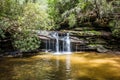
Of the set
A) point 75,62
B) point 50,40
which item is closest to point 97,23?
point 50,40

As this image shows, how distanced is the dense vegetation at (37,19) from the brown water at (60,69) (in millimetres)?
2537

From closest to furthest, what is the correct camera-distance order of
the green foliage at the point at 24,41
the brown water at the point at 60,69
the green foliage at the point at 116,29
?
the brown water at the point at 60,69 < the green foliage at the point at 24,41 < the green foliage at the point at 116,29

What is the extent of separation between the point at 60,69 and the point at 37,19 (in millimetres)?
6468

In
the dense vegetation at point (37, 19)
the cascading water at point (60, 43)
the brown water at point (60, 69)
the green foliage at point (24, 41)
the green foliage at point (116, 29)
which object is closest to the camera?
the brown water at point (60, 69)

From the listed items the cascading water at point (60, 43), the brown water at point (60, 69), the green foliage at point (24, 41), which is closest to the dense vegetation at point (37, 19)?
the green foliage at point (24, 41)

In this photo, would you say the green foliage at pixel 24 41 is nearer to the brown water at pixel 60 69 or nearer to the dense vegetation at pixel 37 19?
the dense vegetation at pixel 37 19

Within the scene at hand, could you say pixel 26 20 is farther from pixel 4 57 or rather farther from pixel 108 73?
pixel 108 73

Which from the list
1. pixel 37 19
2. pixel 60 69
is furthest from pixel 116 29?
pixel 60 69

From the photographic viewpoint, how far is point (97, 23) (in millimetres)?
26609

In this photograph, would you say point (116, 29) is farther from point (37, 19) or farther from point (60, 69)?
point (60, 69)

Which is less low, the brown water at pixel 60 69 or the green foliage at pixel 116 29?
the green foliage at pixel 116 29

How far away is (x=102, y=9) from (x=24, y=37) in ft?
30.5

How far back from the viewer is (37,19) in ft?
69.7

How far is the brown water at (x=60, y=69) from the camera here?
1430 centimetres
